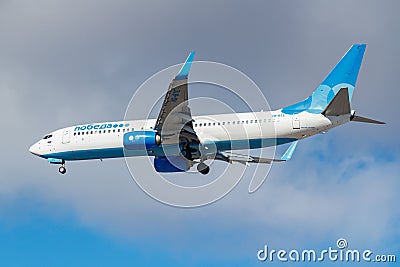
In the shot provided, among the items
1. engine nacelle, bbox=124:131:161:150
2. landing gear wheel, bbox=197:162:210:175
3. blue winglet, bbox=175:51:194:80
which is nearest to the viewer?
blue winglet, bbox=175:51:194:80

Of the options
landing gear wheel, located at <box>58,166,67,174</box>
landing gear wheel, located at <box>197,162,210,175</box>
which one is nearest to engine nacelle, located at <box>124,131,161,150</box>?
landing gear wheel, located at <box>197,162,210,175</box>

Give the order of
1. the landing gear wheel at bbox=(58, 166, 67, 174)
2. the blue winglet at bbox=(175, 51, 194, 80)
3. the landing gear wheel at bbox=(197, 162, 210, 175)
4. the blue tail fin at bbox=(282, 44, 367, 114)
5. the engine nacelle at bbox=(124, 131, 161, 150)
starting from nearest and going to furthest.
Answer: the blue winglet at bbox=(175, 51, 194, 80)
the engine nacelle at bbox=(124, 131, 161, 150)
the blue tail fin at bbox=(282, 44, 367, 114)
the landing gear wheel at bbox=(197, 162, 210, 175)
the landing gear wheel at bbox=(58, 166, 67, 174)

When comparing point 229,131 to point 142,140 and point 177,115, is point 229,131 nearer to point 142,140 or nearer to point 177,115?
point 177,115

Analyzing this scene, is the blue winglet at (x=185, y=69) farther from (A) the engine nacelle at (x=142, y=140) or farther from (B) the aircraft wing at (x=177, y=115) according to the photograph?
(A) the engine nacelle at (x=142, y=140)

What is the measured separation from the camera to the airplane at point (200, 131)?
51.0 m

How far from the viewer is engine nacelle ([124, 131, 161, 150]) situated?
50.9 meters

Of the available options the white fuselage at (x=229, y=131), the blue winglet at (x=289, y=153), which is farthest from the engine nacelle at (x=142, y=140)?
the blue winglet at (x=289, y=153)

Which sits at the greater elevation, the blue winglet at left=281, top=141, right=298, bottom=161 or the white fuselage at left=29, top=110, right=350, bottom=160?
the blue winglet at left=281, top=141, right=298, bottom=161

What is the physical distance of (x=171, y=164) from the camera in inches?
2282

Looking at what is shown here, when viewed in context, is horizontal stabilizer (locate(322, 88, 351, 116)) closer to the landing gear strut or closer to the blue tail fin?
the blue tail fin

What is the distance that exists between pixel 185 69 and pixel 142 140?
659 centimetres

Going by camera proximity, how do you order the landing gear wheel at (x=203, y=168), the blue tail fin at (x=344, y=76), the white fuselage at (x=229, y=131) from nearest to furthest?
1. the white fuselage at (x=229, y=131)
2. the blue tail fin at (x=344, y=76)
3. the landing gear wheel at (x=203, y=168)

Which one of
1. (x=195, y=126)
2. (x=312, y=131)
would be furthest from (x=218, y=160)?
(x=312, y=131)

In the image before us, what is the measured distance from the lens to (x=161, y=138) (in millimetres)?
51906
